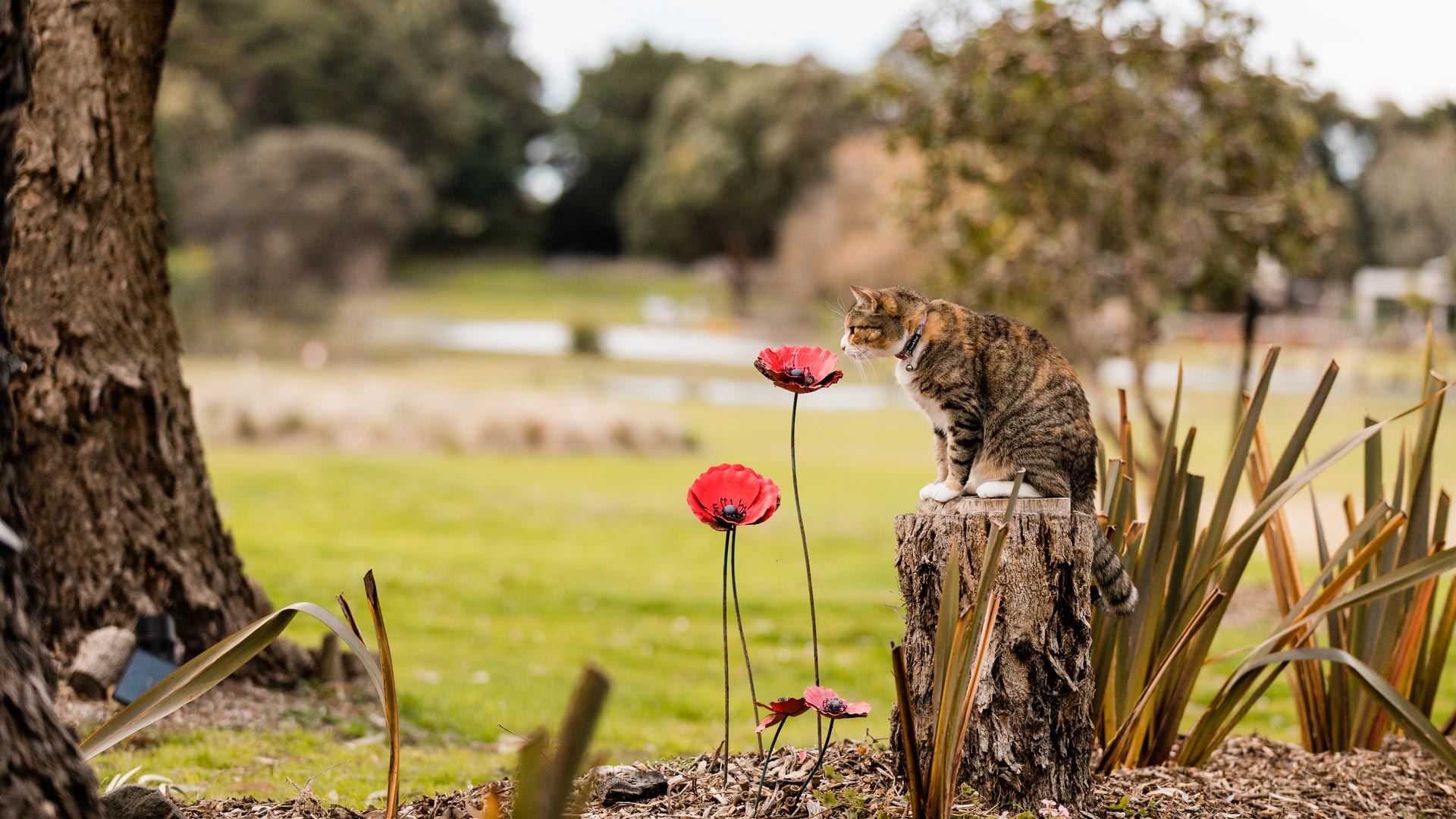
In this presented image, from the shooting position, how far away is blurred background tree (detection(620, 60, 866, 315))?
4269cm

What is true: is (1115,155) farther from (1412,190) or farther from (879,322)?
(1412,190)

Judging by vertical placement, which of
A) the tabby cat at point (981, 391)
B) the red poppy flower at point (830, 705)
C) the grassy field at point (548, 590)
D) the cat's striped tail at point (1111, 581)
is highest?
the tabby cat at point (981, 391)

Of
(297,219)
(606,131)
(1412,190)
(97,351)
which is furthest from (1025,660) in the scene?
(606,131)

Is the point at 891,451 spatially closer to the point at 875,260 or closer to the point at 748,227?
the point at 875,260

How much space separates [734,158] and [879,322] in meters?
43.3

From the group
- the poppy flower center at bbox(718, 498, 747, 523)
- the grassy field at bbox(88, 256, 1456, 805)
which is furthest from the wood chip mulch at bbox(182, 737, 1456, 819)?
the poppy flower center at bbox(718, 498, 747, 523)

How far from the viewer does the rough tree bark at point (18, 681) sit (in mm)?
1594

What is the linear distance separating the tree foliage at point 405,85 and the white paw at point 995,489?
35.5m

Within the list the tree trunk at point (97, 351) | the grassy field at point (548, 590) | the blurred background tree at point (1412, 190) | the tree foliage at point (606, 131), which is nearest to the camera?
the tree trunk at point (97, 351)

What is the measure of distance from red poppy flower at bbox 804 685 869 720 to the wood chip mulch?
0.24 metres

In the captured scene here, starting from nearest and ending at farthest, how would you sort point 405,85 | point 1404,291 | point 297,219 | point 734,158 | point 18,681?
1. point 18,681
2. point 1404,291
3. point 297,219
4. point 734,158
5. point 405,85

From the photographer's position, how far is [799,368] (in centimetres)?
252

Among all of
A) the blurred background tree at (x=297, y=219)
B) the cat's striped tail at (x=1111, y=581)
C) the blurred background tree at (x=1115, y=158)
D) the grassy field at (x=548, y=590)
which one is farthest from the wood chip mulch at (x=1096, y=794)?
→ the blurred background tree at (x=297, y=219)

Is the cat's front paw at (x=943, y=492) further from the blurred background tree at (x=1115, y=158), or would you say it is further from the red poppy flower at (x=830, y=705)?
the blurred background tree at (x=1115, y=158)
